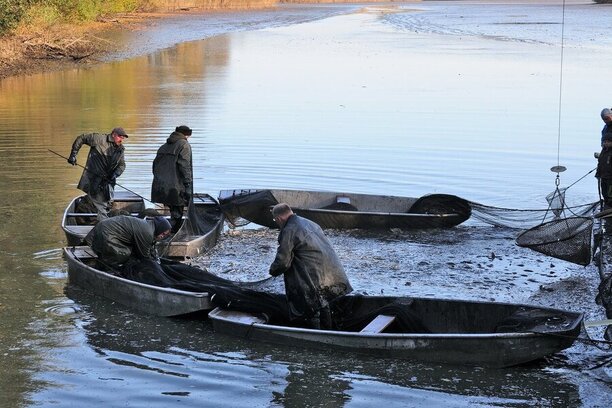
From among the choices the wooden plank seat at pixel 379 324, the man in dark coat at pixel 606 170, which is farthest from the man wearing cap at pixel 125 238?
the man in dark coat at pixel 606 170

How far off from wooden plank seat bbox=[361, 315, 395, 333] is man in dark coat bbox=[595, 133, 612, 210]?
5.61 m

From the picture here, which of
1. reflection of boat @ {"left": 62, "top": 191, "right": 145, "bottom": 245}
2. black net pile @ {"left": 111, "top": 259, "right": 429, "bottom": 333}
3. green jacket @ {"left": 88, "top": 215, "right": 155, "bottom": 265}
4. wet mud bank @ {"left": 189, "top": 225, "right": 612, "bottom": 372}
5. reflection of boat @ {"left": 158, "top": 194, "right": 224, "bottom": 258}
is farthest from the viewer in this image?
reflection of boat @ {"left": 62, "top": 191, "right": 145, "bottom": 245}

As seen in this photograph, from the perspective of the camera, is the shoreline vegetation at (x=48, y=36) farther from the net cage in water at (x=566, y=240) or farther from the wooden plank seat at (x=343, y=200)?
the net cage in water at (x=566, y=240)

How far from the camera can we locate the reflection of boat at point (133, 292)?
11.5 metres

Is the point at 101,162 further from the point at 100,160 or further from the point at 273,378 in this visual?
the point at 273,378

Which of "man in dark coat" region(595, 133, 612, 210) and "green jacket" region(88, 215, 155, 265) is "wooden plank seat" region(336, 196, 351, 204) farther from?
"green jacket" region(88, 215, 155, 265)

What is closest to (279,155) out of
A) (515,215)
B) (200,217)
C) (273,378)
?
(200,217)

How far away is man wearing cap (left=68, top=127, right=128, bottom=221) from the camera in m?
14.9

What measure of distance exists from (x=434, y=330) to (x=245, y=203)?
5.73m

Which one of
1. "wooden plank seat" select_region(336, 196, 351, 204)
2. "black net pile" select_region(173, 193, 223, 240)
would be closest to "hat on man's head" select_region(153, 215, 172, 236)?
"black net pile" select_region(173, 193, 223, 240)

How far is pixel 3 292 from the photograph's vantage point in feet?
42.3

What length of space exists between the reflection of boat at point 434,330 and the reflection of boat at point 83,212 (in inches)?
152

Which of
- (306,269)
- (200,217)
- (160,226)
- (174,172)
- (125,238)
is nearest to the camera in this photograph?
(306,269)

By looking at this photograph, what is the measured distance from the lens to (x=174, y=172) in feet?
48.8
